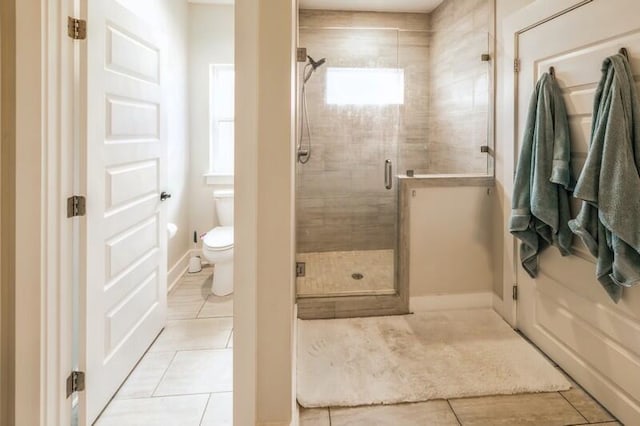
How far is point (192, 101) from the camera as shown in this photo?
3.72 metres

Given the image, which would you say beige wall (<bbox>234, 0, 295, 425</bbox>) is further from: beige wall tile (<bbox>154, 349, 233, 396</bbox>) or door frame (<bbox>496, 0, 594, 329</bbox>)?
door frame (<bbox>496, 0, 594, 329</bbox>)

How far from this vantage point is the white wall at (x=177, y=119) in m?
3.11

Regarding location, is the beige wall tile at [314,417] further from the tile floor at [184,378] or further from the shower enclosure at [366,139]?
the shower enclosure at [366,139]

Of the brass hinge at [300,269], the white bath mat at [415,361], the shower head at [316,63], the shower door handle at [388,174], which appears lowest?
the white bath mat at [415,361]

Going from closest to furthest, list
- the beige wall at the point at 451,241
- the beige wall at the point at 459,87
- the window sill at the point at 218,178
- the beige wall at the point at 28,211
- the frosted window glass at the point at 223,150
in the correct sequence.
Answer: the beige wall at the point at 28,211 < the beige wall at the point at 451,241 < the beige wall at the point at 459,87 < the window sill at the point at 218,178 < the frosted window glass at the point at 223,150

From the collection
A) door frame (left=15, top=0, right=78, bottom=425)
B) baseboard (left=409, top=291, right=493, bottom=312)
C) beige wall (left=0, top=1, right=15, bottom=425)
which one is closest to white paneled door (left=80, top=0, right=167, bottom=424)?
door frame (left=15, top=0, right=78, bottom=425)

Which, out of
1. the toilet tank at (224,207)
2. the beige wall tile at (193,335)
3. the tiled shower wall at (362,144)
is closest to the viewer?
the beige wall tile at (193,335)

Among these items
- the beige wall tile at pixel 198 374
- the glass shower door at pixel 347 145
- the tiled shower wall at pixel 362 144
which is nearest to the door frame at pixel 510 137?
the tiled shower wall at pixel 362 144

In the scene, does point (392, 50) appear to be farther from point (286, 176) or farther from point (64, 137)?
point (64, 137)

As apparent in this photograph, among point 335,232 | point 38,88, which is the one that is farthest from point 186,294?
point 38,88

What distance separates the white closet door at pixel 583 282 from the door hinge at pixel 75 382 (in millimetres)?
2318

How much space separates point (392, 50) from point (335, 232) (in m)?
1.75

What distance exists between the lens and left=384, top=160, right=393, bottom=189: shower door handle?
9.60ft

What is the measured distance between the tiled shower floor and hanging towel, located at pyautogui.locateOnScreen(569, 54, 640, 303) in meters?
1.39
